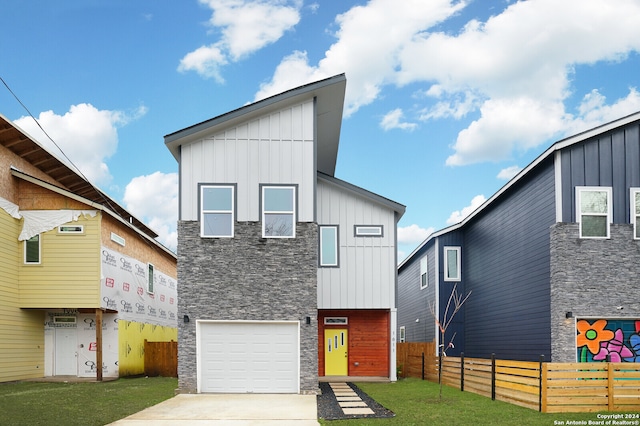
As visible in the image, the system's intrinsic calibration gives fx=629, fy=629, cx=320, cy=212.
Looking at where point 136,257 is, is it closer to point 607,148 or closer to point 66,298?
point 66,298

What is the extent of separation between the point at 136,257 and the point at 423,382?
12784mm

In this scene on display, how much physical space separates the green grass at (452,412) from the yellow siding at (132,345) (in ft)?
34.5

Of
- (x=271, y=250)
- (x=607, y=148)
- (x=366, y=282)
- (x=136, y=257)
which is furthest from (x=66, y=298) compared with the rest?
(x=607, y=148)

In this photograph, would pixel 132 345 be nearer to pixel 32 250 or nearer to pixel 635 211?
pixel 32 250

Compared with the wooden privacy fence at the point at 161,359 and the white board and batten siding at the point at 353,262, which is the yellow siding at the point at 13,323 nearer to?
the wooden privacy fence at the point at 161,359

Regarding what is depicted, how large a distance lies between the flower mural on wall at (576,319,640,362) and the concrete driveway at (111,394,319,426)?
6.98m

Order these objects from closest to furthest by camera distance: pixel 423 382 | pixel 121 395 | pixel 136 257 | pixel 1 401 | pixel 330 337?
pixel 1 401 < pixel 121 395 < pixel 423 382 < pixel 330 337 < pixel 136 257

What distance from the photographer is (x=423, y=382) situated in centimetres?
2012

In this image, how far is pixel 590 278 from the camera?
1609cm

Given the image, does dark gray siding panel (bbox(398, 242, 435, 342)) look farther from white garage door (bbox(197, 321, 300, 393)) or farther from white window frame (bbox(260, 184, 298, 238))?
white window frame (bbox(260, 184, 298, 238))

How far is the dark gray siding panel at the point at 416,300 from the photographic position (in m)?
25.5

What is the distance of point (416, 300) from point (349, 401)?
48.9ft

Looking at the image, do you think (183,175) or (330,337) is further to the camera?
(330,337)

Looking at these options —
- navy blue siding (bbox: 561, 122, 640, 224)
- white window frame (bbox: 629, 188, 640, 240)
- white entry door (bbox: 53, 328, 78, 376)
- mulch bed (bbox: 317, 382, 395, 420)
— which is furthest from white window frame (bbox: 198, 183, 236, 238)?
white window frame (bbox: 629, 188, 640, 240)
